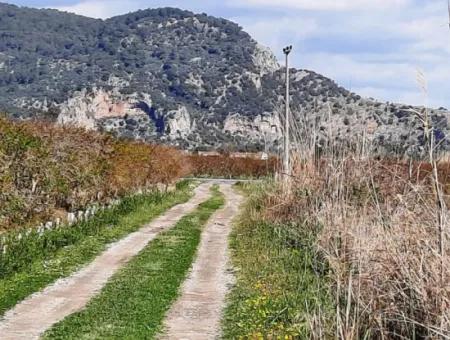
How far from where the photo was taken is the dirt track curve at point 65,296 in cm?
998

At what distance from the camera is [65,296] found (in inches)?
478

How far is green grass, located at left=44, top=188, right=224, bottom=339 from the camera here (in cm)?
983

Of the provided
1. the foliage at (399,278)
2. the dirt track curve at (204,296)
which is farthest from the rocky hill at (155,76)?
the foliage at (399,278)

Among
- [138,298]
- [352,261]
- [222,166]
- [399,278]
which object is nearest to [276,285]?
[138,298]

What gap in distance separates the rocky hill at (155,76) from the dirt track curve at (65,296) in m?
57.3

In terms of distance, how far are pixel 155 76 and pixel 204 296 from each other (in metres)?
106

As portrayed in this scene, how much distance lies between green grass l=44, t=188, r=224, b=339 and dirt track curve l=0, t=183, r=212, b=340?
197mm

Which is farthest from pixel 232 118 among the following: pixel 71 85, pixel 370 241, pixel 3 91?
pixel 370 241

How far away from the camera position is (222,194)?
40.3m

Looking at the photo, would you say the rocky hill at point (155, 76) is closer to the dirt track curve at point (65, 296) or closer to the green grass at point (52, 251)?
the green grass at point (52, 251)

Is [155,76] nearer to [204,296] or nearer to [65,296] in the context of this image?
[204,296]

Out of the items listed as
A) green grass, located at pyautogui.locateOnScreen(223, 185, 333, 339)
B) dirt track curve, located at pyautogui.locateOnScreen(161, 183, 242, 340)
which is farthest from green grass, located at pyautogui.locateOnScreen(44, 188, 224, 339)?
green grass, located at pyautogui.locateOnScreen(223, 185, 333, 339)

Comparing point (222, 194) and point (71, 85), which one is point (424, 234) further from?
point (71, 85)

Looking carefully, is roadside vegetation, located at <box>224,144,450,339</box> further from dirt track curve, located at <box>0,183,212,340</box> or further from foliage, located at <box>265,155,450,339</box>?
dirt track curve, located at <box>0,183,212,340</box>
